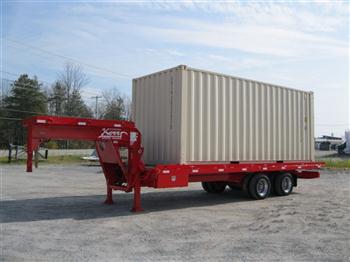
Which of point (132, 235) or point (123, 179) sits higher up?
point (123, 179)

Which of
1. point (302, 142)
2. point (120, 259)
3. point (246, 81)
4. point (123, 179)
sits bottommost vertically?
point (120, 259)

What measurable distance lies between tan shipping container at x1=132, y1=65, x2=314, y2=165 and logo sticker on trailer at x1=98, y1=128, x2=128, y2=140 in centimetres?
142

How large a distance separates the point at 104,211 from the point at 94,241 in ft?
10.7

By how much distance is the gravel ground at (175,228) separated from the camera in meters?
6.87

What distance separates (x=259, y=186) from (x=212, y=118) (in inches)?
121

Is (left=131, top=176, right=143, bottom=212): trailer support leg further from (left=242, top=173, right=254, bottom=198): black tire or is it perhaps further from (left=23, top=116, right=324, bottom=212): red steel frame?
(left=242, top=173, right=254, bottom=198): black tire

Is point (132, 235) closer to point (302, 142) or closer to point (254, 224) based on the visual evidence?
point (254, 224)

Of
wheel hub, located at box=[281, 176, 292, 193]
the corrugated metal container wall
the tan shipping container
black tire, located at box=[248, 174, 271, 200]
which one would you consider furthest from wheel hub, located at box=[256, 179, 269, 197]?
the corrugated metal container wall

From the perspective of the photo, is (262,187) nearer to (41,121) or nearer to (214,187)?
(214,187)

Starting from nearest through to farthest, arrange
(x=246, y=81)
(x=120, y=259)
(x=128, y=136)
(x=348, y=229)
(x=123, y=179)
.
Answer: (x=120, y=259) → (x=348, y=229) → (x=128, y=136) → (x=123, y=179) → (x=246, y=81)

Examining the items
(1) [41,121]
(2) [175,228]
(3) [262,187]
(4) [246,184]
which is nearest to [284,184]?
(3) [262,187]

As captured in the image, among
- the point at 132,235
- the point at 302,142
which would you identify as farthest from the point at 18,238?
the point at 302,142

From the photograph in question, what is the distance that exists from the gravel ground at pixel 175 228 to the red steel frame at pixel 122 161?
774 mm

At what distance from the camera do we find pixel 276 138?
14102mm
